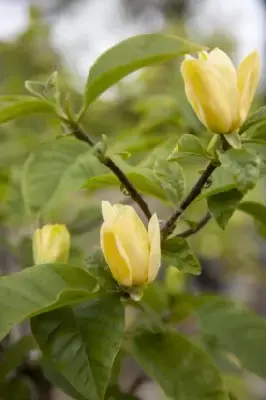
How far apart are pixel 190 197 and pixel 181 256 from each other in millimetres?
36

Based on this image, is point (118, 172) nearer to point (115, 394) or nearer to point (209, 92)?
point (209, 92)

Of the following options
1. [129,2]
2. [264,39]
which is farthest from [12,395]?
[129,2]

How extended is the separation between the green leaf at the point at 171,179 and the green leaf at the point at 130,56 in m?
0.06

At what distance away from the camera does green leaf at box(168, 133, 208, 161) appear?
0.30 metres

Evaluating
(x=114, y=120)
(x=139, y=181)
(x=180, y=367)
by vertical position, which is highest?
(x=139, y=181)

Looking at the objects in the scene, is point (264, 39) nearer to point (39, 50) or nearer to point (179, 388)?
point (39, 50)

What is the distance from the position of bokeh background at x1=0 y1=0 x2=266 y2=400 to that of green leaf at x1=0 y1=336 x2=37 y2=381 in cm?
1

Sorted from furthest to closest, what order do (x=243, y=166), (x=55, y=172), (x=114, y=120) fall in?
1. (x=114, y=120)
2. (x=55, y=172)
3. (x=243, y=166)

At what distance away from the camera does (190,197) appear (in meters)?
0.31

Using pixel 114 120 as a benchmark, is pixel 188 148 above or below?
above

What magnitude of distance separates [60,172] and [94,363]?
15 centimetres

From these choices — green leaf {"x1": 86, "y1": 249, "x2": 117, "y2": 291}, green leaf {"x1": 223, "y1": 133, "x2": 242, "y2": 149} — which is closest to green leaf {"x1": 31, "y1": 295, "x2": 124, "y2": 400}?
green leaf {"x1": 86, "y1": 249, "x2": 117, "y2": 291}

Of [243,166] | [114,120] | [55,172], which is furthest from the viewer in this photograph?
[114,120]

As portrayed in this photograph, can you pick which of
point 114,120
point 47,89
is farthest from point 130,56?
point 114,120
